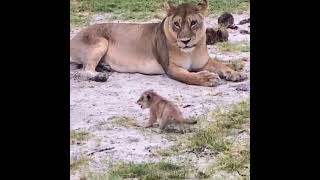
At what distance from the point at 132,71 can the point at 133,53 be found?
0.27 feet

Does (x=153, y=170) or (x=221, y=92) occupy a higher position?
(x=221, y=92)

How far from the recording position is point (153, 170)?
2.79 m

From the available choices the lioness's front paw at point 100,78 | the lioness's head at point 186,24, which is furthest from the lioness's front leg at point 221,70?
the lioness's front paw at point 100,78

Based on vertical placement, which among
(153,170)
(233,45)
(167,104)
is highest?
(233,45)

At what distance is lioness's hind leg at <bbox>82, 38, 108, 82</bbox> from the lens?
120 inches

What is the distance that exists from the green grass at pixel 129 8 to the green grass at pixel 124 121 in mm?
470

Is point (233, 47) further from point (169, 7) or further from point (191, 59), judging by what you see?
point (169, 7)

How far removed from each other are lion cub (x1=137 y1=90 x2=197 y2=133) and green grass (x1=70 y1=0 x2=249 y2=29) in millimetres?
377

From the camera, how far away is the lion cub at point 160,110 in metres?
2.90

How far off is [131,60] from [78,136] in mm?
438

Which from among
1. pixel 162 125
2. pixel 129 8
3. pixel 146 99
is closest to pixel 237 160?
pixel 162 125

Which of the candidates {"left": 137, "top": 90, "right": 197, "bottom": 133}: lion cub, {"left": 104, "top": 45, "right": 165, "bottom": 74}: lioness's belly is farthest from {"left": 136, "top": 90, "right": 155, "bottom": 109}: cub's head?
{"left": 104, "top": 45, "right": 165, "bottom": 74}: lioness's belly
